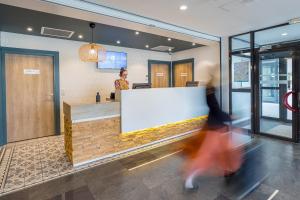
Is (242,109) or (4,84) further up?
(4,84)

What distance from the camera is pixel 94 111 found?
3.32m

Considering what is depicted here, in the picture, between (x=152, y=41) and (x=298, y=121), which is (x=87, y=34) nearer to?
(x=152, y=41)

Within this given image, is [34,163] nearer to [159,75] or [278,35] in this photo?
[159,75]

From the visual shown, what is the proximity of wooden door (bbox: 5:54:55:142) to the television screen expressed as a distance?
4.71ft

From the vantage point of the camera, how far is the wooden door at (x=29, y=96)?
4492mm

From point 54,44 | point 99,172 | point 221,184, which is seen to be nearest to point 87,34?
point 54,44

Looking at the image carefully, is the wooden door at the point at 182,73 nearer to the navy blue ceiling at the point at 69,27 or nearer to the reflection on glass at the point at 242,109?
the navy blue ceiling at the point at 69,27

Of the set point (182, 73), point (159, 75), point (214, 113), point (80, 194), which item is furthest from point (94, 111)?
point (182, 73)

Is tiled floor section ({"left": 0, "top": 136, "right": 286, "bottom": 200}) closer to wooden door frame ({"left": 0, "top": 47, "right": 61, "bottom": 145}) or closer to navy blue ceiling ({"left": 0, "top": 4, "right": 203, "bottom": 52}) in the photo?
wooden door frame ({"left": 0, "top": 47, "right": 61, "bottom": 145})

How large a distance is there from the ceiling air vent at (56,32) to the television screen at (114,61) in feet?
4.09

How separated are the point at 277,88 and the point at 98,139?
4.74m

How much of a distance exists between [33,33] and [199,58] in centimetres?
500

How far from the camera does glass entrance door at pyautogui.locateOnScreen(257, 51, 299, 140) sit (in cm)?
437

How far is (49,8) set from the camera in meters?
3.02
